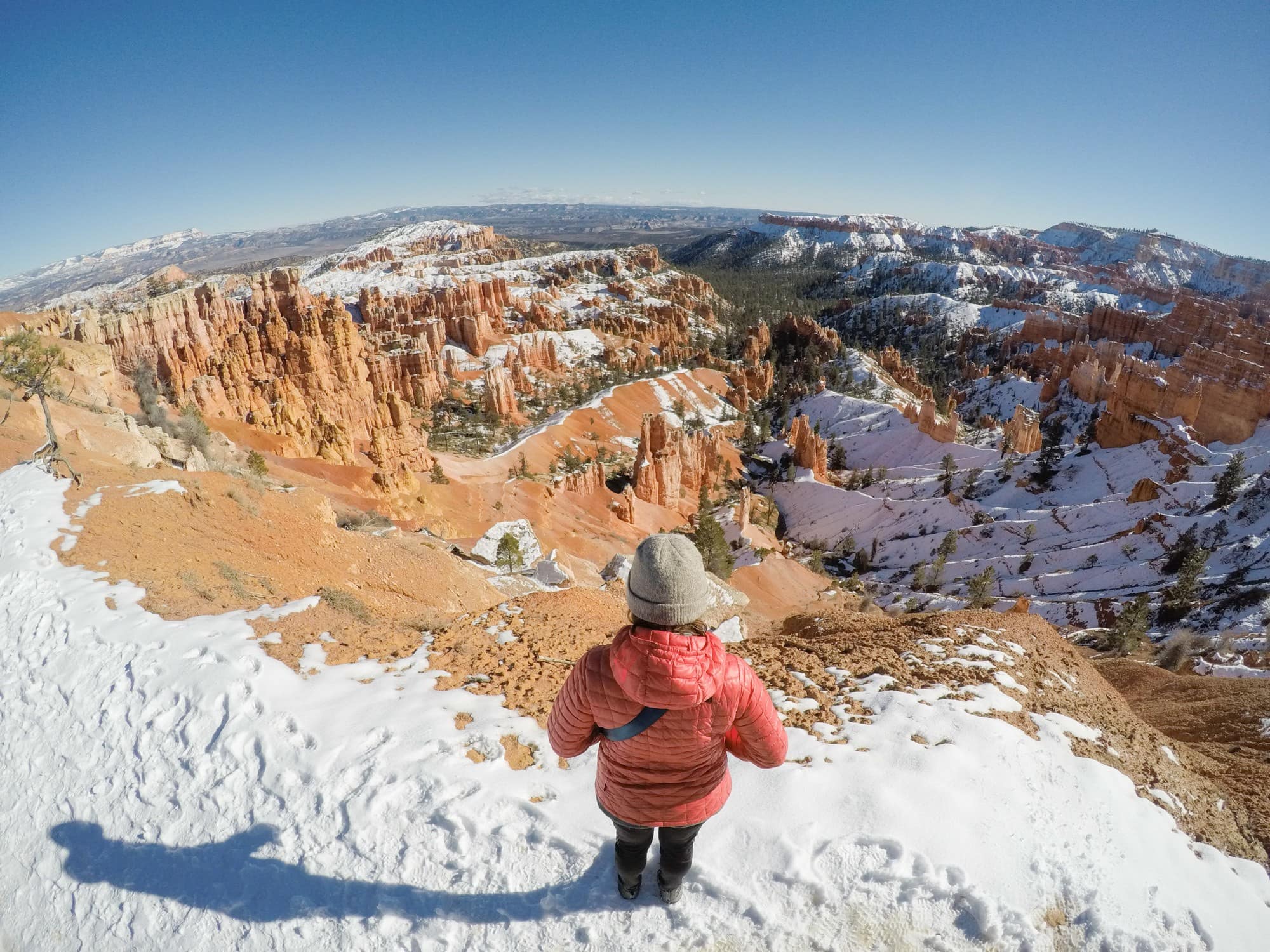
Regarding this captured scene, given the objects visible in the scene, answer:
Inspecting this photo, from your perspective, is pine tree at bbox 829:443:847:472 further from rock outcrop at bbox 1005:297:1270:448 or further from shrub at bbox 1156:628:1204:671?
shrub at bbox 1156:628:1204:671

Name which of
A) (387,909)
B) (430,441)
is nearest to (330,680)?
(387,909)

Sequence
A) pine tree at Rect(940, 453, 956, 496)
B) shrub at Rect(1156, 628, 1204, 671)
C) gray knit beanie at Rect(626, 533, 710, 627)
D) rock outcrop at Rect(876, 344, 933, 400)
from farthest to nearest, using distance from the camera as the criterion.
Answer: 1. rock outcrop at Rect(876, 344, 933, 400)
2. pine tree at Rect(940, 453, 956, 496)
3. shrub at Rect(1156, 628, 1204, 671)
4. gray knit beanie at Rect(626, 533, 710, 627)

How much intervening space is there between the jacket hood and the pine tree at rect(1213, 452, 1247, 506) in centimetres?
4268

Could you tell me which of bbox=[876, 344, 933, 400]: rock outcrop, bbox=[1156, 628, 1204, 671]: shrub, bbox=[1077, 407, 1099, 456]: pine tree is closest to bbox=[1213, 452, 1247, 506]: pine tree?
bbox=[1077, 407, 1099, 456]: pine tree

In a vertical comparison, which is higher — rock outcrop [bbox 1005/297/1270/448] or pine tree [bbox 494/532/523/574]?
pine tree [bbox 494/532/523/574]

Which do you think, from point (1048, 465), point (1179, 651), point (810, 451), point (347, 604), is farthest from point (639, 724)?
point (810, 451)

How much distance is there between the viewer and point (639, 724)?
2473 millimetres

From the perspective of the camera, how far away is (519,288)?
11119 centimetres

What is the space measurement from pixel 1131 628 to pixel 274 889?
26.9 meters

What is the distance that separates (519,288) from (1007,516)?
95.9 meters

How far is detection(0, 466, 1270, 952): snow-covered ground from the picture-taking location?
10.6 ft

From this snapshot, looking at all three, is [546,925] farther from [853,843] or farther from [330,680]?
[330,680]

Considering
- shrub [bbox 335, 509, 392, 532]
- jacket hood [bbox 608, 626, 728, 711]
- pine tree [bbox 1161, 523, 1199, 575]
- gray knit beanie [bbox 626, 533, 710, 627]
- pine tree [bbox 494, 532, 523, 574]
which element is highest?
gray knit beanie [bbox 626, 533, 710, 627]

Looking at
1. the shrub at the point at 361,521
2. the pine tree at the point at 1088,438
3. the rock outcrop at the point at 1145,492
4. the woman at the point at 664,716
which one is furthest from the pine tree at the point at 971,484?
the woman at the point at 664,716
